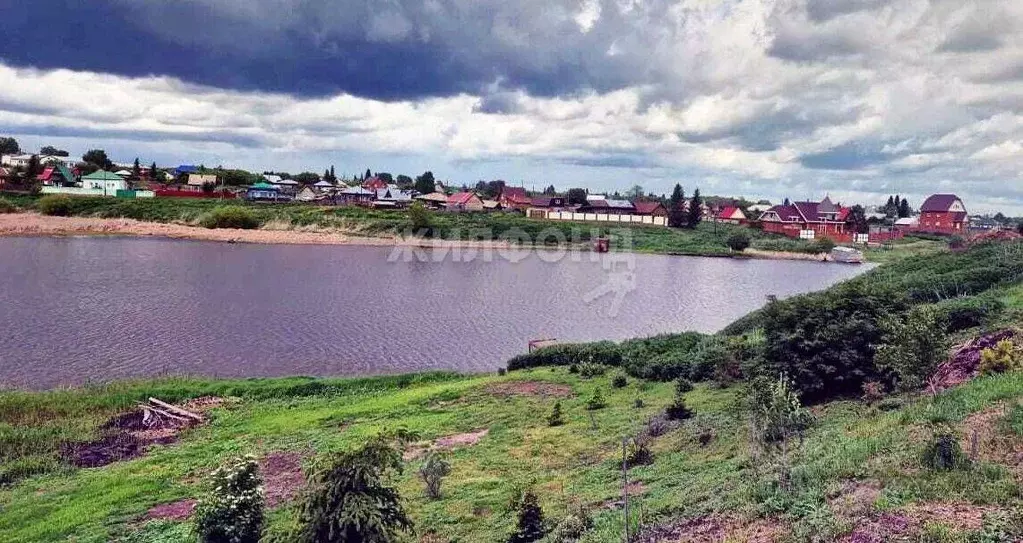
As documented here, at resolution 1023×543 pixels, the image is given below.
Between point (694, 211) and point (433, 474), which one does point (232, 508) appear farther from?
point (694, 211)

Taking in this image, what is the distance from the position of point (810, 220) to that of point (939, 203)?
2477 cm

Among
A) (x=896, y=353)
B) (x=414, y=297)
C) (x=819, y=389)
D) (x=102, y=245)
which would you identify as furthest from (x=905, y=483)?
(x=102, y=245)

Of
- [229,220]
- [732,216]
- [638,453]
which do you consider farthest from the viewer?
[732,216]

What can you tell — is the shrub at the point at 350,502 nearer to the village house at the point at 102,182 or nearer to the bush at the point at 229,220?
the bush at the point at 229,220

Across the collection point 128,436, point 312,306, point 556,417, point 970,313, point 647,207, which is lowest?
point 128,436

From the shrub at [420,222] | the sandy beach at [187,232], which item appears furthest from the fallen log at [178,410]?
the shrub at [420,222]

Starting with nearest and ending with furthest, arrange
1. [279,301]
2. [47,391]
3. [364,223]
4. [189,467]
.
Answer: [189,467] → [47,391] → [279,301] → [364,223]

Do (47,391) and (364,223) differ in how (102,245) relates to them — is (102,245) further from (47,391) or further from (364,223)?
(47,391)

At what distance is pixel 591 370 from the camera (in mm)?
29578

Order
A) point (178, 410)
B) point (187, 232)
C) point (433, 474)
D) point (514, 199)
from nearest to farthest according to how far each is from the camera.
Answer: point (433, 474) < point (178, 410) < point (187, 232) < point (514, 199)

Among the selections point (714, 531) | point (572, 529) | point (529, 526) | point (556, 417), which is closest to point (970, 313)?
point (556, 417)

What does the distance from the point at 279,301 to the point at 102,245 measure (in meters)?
47.2

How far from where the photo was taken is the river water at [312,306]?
34.2m

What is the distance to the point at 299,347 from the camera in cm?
3712
